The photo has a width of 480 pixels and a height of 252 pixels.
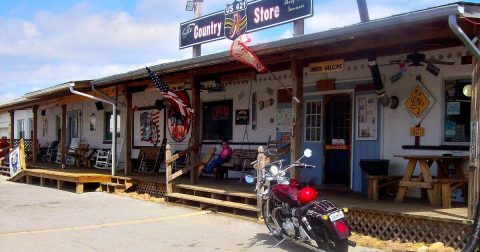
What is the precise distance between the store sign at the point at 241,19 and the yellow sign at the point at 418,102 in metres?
3.08

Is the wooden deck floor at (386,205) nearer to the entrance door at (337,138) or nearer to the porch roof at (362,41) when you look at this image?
the entrance door at (337,138)

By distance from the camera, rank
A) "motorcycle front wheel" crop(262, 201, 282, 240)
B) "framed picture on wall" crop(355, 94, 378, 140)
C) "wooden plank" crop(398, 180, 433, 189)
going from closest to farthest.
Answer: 1. "motorcycle front wheel" crop(262, 201, 282, 240)
2. "wooden plank" crop(398, 180, 433, 189)
3. "framed picture on wall" crop(355, 94, 378, 140)

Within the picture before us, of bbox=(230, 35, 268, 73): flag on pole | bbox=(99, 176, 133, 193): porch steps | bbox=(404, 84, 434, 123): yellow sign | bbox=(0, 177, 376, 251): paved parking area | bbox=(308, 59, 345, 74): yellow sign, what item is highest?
bbox=(230, 35, 268, 73): flag on pole

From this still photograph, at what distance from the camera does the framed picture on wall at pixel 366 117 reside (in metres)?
10.3

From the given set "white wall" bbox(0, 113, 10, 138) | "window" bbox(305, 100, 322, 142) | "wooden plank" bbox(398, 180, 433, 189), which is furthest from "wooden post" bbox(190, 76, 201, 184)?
"white wall" bbox(0, 113, 10, 138)

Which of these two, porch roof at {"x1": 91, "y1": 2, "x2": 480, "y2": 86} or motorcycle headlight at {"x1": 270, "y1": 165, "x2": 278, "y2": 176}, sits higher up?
porch roof at {"x1": 91, "y1": 2, "x2": 480, "y2": 86}

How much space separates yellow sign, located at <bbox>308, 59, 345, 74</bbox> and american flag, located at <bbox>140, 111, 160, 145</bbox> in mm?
8196

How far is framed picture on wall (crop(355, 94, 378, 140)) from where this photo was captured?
33.7 feet

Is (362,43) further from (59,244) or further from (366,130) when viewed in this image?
(59,244)

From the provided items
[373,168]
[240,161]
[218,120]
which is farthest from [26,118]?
[373,168]

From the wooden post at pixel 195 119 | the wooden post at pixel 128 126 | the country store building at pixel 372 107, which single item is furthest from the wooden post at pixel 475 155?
the wooden post at pixel 128 126

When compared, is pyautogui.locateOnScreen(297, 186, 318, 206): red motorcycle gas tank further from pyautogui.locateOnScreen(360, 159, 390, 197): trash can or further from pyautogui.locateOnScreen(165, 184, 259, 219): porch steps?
pyautogui.locateOnScreen(360, 159, 390, 197): trash can

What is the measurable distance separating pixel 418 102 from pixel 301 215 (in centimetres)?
415

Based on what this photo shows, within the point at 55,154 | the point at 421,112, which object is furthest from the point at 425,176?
the point at 55,154
